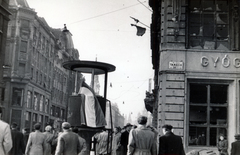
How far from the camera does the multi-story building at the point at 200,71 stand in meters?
14.4

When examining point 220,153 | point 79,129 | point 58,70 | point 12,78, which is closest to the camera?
point 79,129

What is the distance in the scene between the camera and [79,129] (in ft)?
36.4

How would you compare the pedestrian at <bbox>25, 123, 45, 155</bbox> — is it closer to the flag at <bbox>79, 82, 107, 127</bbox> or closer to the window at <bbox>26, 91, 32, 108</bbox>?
the flag at <bbox>79, 82, 107, 127</bbox>

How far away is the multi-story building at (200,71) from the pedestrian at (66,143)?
6419mm

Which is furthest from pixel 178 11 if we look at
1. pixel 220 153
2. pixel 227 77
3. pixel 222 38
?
pixel 220 153

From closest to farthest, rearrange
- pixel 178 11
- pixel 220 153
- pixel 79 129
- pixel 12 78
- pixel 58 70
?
pixel 79 129, pixel 220 153, pixel 178 11, pixel 12 78, pixel 58 70

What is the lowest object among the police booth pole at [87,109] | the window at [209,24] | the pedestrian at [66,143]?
the pedestrian at [66,143]

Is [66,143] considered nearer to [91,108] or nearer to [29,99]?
[91,108]

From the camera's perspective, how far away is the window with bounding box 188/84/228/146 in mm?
14555

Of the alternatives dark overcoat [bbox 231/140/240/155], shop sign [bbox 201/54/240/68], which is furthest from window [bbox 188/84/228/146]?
dark overcoat [bbox 231/140/240/155]

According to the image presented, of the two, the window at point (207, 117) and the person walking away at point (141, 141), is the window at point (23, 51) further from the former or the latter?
the person walking away at point (141, 141)

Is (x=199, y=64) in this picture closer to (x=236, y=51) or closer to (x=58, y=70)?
(x=236, y=51)

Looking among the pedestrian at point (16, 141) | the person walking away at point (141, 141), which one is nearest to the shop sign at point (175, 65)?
the pedestrian at point (16, 141)

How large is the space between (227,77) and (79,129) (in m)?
7.08
